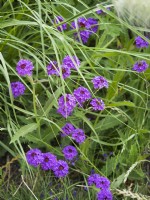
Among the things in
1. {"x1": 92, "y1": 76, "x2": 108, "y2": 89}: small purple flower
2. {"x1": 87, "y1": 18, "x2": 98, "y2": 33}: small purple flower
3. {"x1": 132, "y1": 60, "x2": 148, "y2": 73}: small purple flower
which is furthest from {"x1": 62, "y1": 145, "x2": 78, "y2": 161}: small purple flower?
{"x1": 87, "y1": 18, "x2": 98, "y2": 33}: small purple flower

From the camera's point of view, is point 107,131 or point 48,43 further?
point 48,43

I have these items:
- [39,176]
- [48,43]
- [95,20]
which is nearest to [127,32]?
[95,20]

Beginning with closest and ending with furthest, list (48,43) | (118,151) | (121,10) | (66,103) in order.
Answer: (121,10), (66,103), (118,151), (48,43)

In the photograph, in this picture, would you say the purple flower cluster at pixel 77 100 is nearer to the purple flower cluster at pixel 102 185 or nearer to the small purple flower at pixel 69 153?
the small purple flower at pixel 69 153

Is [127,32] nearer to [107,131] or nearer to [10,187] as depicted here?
[107,131]

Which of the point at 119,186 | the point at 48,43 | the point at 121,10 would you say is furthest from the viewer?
the point at 48,43

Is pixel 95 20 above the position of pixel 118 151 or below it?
above

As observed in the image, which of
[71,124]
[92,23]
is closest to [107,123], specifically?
[71,124]
